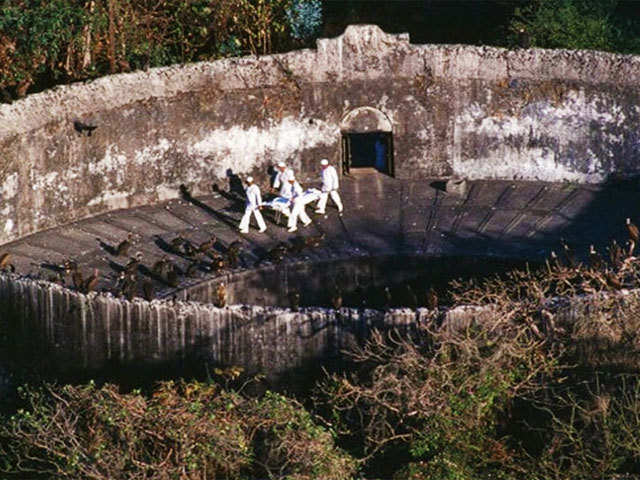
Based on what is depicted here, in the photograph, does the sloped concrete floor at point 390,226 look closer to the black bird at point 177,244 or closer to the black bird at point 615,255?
the black bird at point 177,244

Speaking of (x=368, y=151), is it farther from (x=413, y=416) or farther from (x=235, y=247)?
(x=413, y=416)

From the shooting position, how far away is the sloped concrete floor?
34.1 meters

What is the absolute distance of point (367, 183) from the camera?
3800 centimetres

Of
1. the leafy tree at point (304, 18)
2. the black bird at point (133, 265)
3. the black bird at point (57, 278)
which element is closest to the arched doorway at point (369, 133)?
the leafy tree at point (304, 18)

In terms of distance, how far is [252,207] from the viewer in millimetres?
35156

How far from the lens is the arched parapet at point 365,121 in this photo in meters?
37.9

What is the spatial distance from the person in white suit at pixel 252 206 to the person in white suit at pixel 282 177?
0.59 metres

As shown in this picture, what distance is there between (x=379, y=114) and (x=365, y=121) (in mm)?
343

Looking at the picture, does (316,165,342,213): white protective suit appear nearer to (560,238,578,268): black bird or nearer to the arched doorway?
the arched doorway

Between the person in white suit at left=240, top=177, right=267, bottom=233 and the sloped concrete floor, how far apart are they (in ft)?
0.61


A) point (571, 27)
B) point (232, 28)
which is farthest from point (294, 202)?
point (571, 27)

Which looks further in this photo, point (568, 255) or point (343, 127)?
point (343, 127)

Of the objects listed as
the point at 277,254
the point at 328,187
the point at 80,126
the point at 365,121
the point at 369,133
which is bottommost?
the point at 277,254

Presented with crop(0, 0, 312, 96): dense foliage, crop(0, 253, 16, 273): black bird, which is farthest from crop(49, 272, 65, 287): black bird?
crop(0, 0, 312, 96): dense foliage
